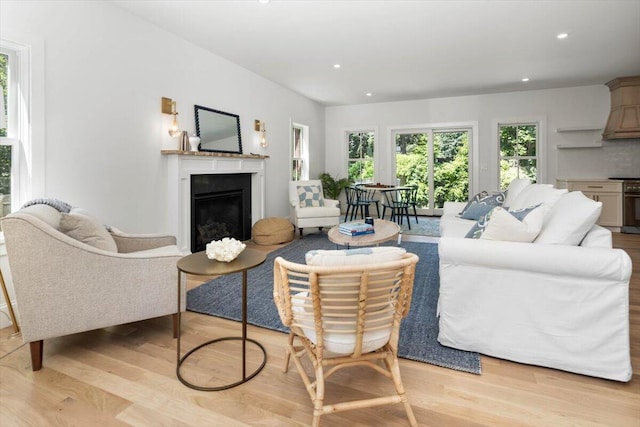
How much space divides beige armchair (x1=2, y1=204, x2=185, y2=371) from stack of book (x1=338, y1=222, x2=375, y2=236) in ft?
5.61

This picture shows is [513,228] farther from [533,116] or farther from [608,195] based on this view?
[533,116]

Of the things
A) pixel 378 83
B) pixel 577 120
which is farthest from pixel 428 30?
pixel 577 120

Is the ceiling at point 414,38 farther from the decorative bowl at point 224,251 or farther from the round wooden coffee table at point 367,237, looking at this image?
the decorative bowl at point 224,251

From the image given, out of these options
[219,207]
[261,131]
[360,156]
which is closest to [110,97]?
[219,207]

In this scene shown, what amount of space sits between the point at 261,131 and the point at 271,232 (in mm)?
1694

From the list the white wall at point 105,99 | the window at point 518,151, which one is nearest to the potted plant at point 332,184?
the window at point 518,151

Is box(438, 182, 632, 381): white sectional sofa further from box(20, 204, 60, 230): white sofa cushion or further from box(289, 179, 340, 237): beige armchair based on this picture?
box(289, 179, 340, 237): beige armchair

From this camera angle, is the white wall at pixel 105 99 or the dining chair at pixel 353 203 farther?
the dining chair at pixel 353 203

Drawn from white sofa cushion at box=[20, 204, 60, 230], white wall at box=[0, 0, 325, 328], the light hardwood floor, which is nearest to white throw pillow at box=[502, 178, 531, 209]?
the light hardwood floor

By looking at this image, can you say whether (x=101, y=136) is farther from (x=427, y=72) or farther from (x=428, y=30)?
(x=427, y=72)

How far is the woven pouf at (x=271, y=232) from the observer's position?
5066 mm

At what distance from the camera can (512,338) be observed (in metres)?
1.95

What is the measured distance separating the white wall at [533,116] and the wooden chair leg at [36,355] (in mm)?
6836

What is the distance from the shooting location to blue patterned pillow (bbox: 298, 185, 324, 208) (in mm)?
5883
